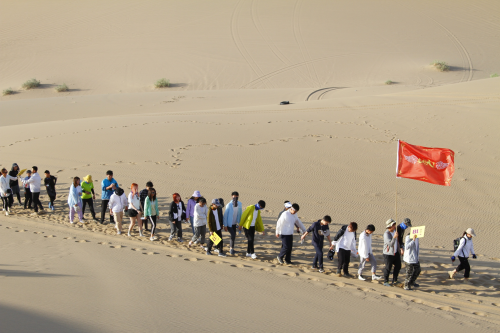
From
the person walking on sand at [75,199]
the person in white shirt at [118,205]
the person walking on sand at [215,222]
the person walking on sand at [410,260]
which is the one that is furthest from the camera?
the person walking on sand at [75,199]

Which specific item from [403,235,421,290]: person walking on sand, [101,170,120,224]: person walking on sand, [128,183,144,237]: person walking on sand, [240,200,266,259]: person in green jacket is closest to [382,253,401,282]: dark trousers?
[403,235,421,290]: person walking on sand

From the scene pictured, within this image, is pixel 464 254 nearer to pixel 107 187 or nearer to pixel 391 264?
pixel 391 264

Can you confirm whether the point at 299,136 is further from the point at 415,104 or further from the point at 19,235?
the point at 19,235

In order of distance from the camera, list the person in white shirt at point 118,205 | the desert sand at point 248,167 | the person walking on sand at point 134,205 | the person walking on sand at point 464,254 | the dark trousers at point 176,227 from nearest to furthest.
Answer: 1. the desert sand at point 248,167
2. the person walking on sand at point 464,254
3. the dark trousers at point 176,227
4. the person walking on sand at point 134,205
5. the person in white shirt at point 118,205

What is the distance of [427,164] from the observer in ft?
30.3

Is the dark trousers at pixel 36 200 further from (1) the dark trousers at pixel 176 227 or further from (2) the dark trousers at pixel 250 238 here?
(2) the dark trousers at pixel 250 238

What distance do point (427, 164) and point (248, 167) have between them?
640cm

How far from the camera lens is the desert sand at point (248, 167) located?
19.2 ft

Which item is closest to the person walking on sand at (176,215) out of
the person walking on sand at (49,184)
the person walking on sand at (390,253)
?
the person walking on sand at (49,184)

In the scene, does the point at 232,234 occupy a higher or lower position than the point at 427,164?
lower

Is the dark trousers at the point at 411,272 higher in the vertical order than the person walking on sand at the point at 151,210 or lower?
lower

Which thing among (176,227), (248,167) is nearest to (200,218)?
(176,227)

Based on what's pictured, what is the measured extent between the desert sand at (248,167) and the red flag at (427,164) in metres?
1.68

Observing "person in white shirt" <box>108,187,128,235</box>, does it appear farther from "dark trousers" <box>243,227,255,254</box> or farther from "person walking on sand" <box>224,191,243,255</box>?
"dark trousers" <box>243,227,255,254</box>
